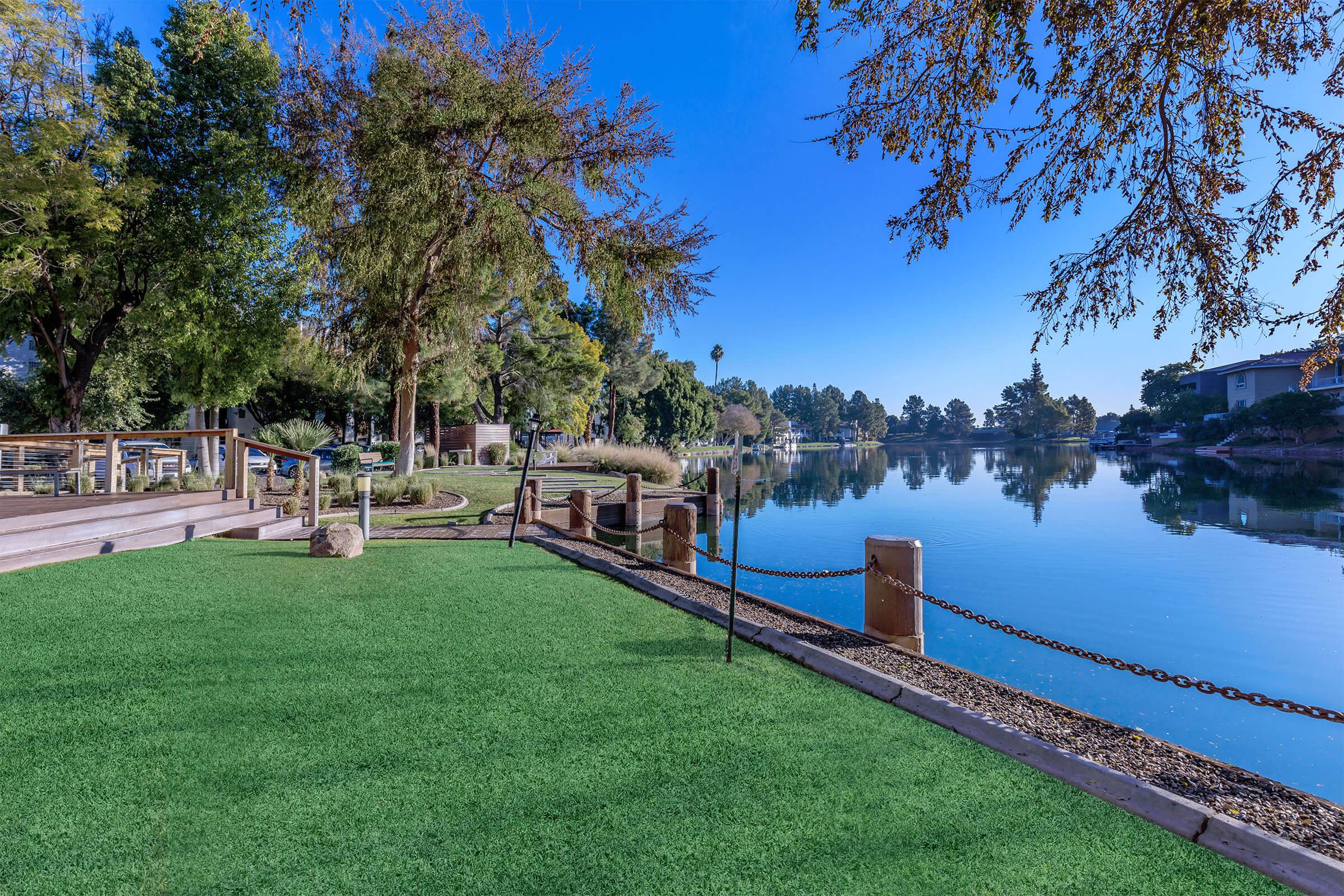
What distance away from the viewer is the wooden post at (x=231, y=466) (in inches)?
371

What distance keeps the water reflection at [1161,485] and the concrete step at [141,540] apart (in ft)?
23.3

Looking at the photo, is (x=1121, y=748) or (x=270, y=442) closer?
(x=1121, y=748)

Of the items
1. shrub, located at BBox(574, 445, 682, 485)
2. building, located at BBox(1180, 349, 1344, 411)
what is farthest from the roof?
shrub, located at BBox(574, 445, 682, 485)

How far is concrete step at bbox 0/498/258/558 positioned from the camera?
6270mm

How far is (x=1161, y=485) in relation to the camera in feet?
98.4

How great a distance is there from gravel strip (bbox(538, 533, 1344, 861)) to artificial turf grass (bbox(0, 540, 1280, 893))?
0.44 metres

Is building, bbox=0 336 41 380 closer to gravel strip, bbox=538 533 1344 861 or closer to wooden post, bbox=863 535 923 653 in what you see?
wooden post, bbox=863 535 923 653

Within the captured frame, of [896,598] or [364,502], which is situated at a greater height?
[364,502]

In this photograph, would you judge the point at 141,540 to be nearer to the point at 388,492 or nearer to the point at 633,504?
the point at 388,492

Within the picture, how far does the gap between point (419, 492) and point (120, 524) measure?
7114 mm

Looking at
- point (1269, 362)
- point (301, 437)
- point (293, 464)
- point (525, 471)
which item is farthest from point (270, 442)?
point (1269, 362)

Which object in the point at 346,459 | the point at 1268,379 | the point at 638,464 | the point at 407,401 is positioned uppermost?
the point at 1268,379

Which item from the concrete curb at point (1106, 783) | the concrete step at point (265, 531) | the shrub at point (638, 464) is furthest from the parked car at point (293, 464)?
the concrete curb at point (1106, 783)

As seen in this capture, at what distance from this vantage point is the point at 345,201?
14938 millimetres
